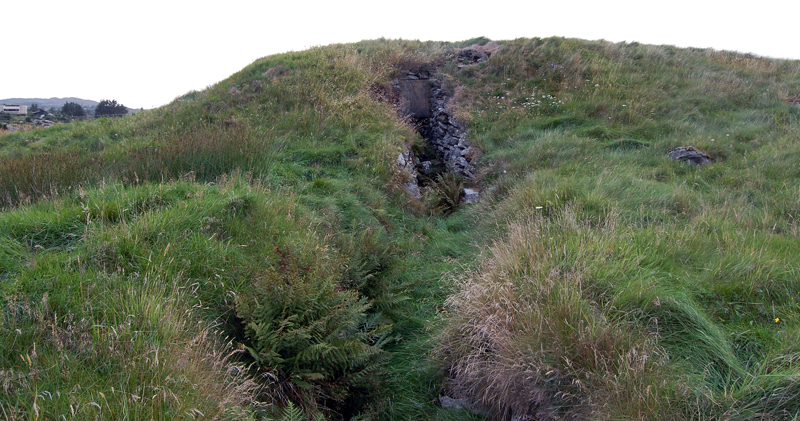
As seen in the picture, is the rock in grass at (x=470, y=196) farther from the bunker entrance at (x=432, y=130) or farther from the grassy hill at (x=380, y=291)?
the bunker entrance at (x=432, y=130)

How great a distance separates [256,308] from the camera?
10.0 ft

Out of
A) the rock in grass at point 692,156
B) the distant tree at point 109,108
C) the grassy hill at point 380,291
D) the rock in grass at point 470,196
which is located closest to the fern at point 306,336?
the grassy hill at point 380,291

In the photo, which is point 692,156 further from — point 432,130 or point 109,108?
point 109,108

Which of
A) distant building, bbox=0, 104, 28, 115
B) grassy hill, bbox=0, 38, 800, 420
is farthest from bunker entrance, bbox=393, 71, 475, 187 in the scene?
distant building, bbox=0, 104, 28, 115

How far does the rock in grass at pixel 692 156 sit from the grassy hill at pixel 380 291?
40 centimetres

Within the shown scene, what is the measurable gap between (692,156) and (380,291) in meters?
7.57

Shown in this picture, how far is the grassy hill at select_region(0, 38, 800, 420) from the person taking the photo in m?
2.37

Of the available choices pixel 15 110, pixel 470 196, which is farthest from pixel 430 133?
pixel 15 110

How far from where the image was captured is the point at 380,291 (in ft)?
14.5

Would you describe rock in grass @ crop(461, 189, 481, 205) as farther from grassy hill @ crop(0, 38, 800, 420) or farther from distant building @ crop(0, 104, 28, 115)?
distant building @ crop(0, 104, 28, 115)

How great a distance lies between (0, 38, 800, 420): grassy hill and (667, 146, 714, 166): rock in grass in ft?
1.32

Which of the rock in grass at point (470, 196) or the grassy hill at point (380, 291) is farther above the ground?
the grassy hill at point (380, 291)

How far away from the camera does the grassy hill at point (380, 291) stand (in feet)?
7.78

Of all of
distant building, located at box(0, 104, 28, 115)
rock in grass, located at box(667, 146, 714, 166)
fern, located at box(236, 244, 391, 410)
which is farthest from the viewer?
distant building, located at box(0, 104, 28, 115)
